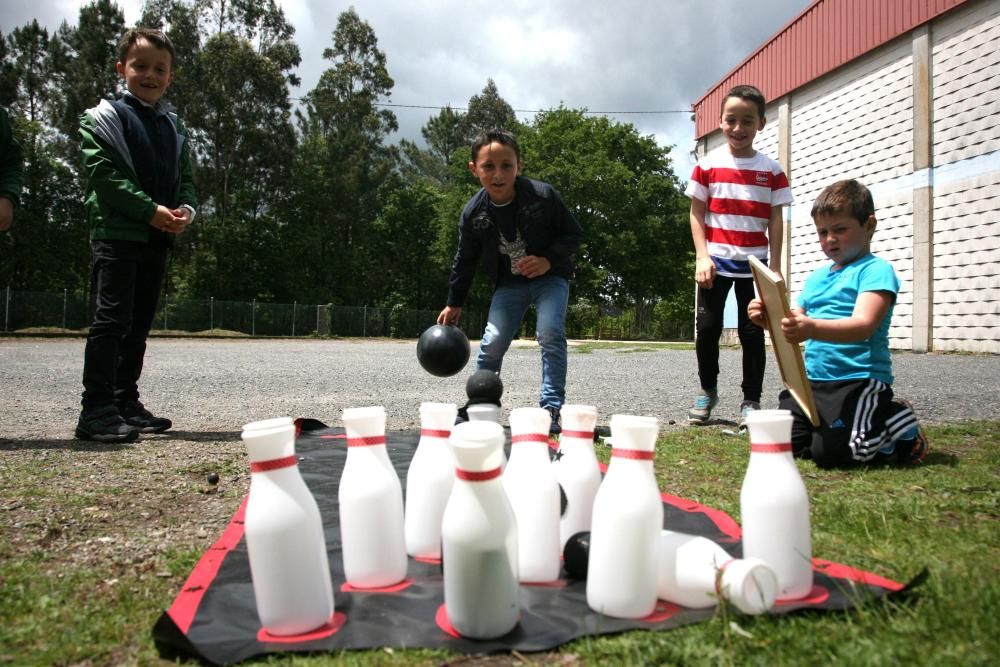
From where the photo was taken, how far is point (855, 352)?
341 centimetres

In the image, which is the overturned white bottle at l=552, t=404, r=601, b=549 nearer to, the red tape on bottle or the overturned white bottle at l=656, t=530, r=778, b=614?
the overturned white bottle at l=656, t=530, r=778, b=614

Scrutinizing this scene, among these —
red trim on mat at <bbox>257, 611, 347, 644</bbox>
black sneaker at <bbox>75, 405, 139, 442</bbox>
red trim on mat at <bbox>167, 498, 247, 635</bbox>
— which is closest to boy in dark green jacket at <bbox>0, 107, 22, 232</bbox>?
black sneaker at <bbox>75, 405, 139, 442</bbox>

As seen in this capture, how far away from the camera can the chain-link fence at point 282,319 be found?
25109 millimetres

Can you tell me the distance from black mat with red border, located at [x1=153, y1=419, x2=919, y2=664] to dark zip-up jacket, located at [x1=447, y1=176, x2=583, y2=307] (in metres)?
2.58

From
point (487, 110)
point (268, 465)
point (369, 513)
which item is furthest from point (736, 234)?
point (487, 110)

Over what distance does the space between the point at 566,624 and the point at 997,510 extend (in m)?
1.85

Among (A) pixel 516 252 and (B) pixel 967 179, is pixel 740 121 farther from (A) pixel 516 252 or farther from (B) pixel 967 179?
(B) pixel 967 179

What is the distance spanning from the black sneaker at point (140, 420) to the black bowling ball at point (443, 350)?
1.85 metres

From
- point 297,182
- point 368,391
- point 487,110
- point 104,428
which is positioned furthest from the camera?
point 487,110

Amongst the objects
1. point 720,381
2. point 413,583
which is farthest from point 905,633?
point 720,381

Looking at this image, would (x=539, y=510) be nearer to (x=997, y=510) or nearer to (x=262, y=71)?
(x=997, y=510)

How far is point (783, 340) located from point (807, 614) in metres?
1.81

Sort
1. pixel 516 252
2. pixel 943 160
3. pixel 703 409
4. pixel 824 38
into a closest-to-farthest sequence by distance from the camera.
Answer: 1. pixel 516 252
2. pixel 703 409
3. pixel 943 160
4. pixel 824 38

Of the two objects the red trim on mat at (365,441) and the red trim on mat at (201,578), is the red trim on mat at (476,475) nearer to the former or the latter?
the red trim on mat at (365,441)
